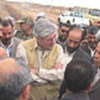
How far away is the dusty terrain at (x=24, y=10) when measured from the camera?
917 inches

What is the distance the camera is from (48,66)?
13.2 feet

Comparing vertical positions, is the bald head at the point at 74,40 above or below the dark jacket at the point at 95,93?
above

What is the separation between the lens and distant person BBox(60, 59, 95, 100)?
2.71 metres

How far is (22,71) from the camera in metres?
2.38

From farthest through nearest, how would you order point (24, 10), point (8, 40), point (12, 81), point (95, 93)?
point (24, 10)
point (8, 40)
point (95, 93)
point (12, 81)

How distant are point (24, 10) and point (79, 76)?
2330 centimetres

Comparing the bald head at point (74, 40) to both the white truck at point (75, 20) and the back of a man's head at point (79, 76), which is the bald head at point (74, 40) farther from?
the white truck at point (75, 20)

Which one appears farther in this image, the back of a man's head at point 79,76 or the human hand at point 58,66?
the human hand at point 58,66

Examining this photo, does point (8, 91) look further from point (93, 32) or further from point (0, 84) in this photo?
point (93, 32)

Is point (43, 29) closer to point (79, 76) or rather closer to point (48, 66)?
point (48, 66)

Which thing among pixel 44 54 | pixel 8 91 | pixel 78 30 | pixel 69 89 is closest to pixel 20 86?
pixel 8 91

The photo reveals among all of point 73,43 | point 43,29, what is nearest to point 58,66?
point 43,29

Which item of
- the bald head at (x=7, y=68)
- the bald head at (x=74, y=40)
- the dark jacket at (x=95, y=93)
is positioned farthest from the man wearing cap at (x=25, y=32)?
the bald head at (x=7, y=68)

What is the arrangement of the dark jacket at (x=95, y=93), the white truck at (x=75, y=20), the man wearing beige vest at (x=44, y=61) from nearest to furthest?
the dark jacket at (x=95, y=93)
the man wearing beige vest at (x=44, y=61)
the white truck at (x=75, y=20)
